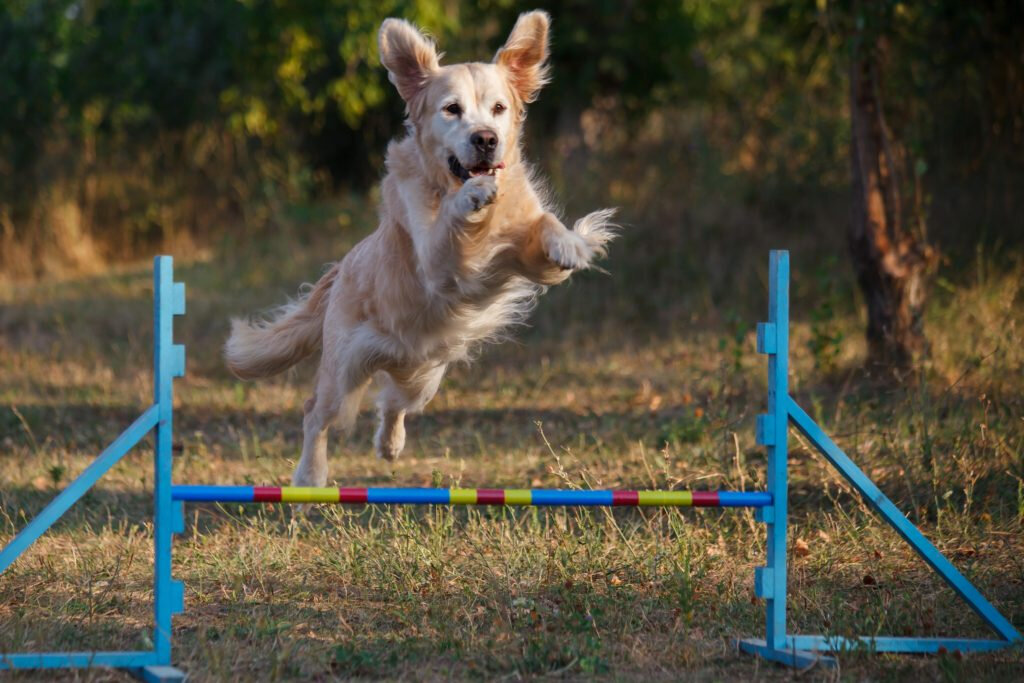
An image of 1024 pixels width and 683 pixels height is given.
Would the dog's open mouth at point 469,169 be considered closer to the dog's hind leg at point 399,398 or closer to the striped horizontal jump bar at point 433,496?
the dog's hind leg at point 399,398

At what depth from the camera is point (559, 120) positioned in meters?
13.0

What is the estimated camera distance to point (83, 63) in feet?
43.4

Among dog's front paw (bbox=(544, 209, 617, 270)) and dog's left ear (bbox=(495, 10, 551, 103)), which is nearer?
dog's front paw (bbox=(544, 209, 617, 270))

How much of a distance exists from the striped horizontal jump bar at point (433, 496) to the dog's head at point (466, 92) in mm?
1498

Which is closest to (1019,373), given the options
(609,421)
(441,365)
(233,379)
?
(609,421)

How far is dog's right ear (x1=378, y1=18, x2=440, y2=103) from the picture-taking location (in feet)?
14.9

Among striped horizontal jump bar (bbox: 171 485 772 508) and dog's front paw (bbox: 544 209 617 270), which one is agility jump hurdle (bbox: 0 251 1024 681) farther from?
dog's front paw (bbox: 544 209 617 270)

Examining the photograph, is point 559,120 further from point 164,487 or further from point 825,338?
point 164,487

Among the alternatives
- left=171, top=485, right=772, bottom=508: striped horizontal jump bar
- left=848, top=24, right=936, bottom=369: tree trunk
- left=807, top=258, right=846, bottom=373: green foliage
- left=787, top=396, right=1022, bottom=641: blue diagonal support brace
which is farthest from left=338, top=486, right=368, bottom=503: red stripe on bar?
left=848, top=24, right=936, bottom=369: tree trunk

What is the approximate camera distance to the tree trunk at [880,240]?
266 inches

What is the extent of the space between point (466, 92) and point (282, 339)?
1.76m

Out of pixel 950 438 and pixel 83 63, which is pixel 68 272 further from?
pixel 950 438

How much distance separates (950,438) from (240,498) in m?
3.34

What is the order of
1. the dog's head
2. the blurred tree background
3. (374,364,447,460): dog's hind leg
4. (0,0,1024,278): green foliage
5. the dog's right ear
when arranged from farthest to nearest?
(0,0,1024,278): green foliage → the blurred tree background → (374,364,447,460): dog's hind leg → the dog's right ear → the dog's head
